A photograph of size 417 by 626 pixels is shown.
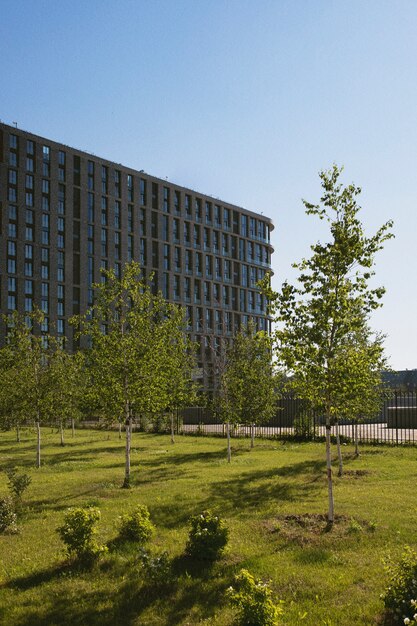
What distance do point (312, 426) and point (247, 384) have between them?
719cm

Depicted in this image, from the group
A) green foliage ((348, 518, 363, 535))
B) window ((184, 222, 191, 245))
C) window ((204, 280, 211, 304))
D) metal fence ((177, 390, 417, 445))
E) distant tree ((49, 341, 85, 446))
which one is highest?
window ((184, 222, 191, 245))

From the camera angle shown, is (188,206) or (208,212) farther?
(208,212)

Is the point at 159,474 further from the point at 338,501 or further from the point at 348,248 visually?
the point at 348,248

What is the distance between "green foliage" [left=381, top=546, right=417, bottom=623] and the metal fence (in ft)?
55.8

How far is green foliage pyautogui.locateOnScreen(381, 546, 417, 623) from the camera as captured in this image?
24.1 ft

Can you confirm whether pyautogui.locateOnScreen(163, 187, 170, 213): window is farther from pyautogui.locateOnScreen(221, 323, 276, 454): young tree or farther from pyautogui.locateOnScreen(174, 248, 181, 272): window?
pyautogui.locateOnScreen(221, 323, 276, 454): young tree

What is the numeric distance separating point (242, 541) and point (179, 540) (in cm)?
127

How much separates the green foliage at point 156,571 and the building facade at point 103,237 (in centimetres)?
6669

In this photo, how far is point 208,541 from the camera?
32.4ft

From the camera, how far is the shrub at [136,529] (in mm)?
11062

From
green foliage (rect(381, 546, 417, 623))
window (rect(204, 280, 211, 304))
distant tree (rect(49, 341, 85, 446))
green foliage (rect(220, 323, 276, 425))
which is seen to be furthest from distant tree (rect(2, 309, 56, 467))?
window (rect(204, 280, 211, 304))

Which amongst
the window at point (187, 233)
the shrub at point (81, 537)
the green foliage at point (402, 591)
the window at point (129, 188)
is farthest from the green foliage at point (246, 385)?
the window at point (187, 233)

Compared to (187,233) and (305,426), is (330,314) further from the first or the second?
(187,233)

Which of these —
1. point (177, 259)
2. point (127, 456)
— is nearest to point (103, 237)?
point (177, 259)
